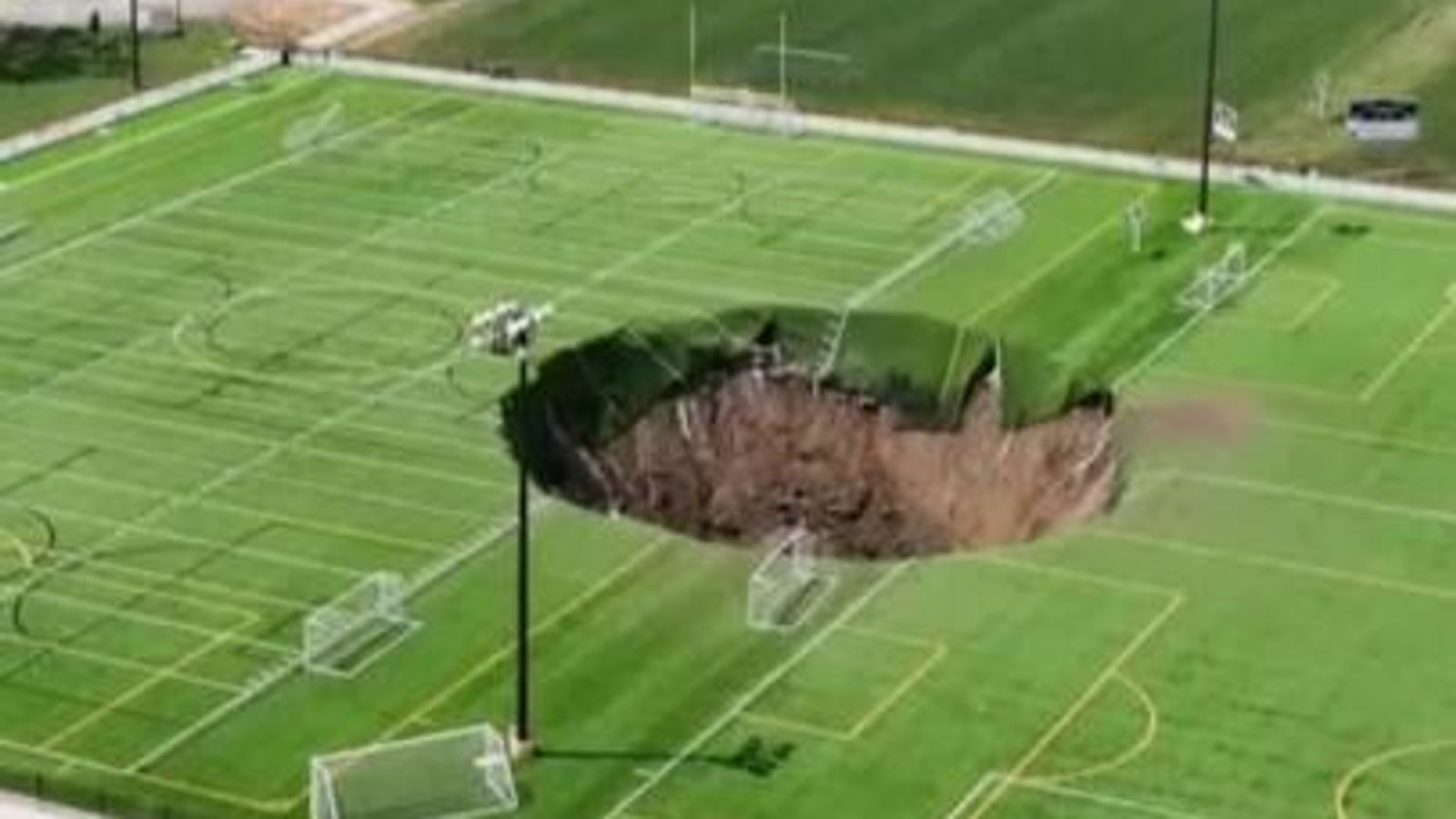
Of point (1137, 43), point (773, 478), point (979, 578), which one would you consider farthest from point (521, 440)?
point (1137, 43)

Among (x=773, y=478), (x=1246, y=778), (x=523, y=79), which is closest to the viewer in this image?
(x=1246, y=778)

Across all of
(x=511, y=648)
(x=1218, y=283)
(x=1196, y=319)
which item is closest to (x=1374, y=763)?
(x=511, y=648)

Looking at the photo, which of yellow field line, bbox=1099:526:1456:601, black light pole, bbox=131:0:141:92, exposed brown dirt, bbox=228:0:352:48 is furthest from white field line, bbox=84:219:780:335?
exposed brown dirt, bbox=228:0:352:48

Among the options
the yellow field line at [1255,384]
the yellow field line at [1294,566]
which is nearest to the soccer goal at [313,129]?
the yellow field line at [1255,384]

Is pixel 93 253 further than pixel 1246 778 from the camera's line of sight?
Yes

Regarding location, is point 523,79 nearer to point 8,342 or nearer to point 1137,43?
point 1137,43

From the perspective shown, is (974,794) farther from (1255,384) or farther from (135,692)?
(1255,384)
